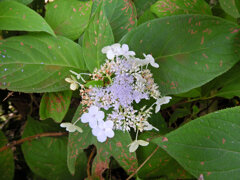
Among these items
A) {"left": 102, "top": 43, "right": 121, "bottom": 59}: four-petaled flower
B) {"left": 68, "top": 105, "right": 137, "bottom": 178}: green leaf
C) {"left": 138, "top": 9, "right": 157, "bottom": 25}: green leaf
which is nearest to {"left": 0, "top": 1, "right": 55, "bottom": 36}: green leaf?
{"left": 102, "top": 43, "right": 121, "bottom": 59}: four-petaled flower

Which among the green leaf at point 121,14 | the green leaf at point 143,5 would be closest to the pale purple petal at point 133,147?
the green leaf at point 121,14

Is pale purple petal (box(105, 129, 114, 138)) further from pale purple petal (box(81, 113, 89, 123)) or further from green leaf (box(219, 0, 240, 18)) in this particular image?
green leaf (box(219, 0, 240, 18))

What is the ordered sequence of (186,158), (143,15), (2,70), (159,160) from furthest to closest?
1. (143,15)
2. (159,160)
3. (2,70)
4. (186,158)

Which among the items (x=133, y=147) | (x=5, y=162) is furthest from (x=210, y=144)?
(x=5, y=162)

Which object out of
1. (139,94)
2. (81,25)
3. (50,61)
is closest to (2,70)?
(50,61)

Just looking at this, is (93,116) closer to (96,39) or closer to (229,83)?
Result: (96,39)

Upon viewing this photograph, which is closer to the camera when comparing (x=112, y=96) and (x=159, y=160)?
(x=112, y=96)

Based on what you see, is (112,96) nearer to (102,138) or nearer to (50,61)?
(102,138)
